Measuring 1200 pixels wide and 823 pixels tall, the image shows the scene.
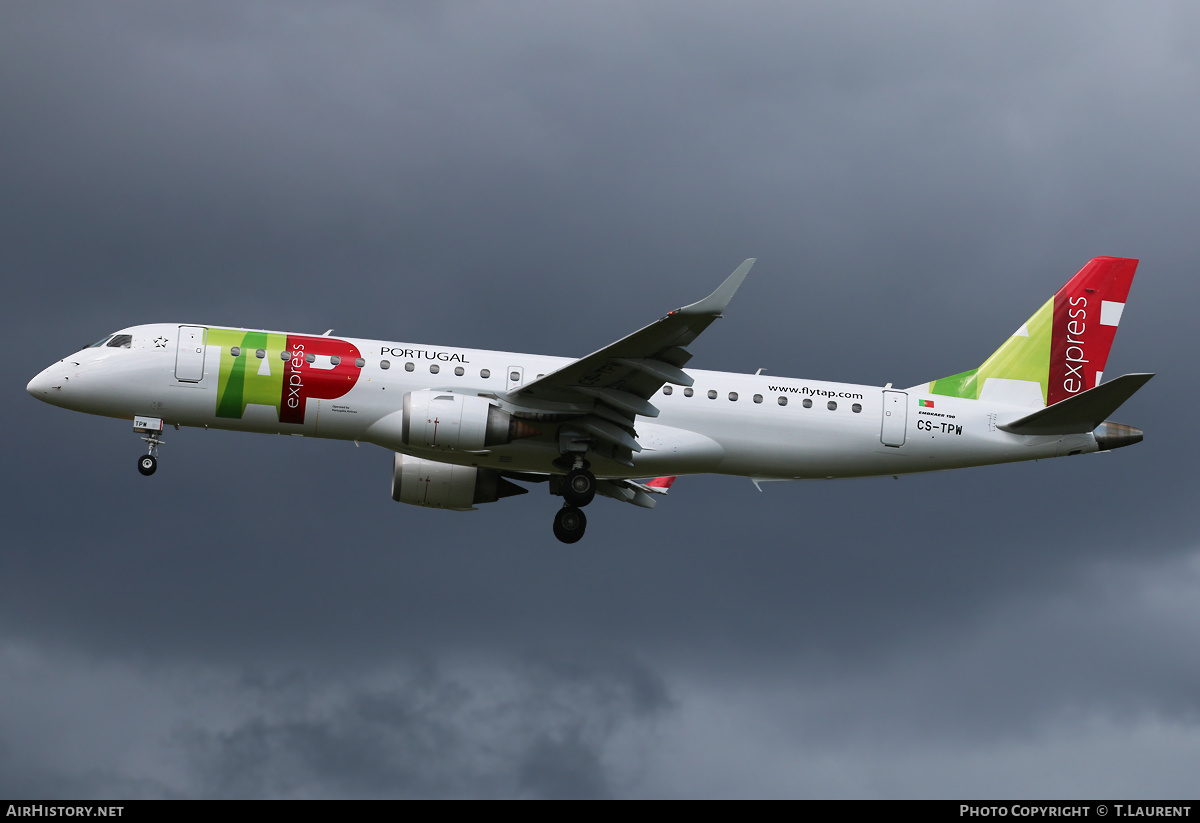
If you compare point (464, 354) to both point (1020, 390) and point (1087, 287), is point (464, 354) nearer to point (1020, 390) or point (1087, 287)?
point (1020, 390)

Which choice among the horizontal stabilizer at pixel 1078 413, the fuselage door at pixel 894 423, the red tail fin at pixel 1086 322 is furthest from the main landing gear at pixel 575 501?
the red tail fin at pixel 1086 322

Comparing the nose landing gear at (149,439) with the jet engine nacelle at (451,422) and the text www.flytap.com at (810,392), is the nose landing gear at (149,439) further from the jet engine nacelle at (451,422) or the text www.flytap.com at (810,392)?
the text www.flytap.com at (810,392)

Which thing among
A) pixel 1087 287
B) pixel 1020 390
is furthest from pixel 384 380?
pixel 1087 287

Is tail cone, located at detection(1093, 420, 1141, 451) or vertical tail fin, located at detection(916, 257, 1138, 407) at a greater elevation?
vertical tail fin, located at detection(916, 257, 1138, 407)

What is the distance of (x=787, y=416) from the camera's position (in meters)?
39.2

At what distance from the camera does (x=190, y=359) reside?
3775 centimetres

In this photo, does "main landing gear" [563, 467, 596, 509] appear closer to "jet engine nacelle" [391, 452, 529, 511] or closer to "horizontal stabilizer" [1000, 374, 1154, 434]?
"jet engine nacelle" [391, 452, 529, 511]

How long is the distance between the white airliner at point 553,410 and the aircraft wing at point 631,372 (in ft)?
0.18

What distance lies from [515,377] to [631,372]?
3.87 meters

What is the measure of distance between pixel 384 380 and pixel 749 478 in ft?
36.0

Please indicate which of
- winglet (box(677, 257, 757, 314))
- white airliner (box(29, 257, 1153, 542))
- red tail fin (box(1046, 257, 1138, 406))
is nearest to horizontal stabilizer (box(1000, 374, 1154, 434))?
white airliner (box(29, 257, 1153, 542))

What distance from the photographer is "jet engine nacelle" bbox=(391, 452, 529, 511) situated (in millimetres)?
41125

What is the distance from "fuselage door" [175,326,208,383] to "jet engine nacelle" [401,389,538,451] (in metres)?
5.88
